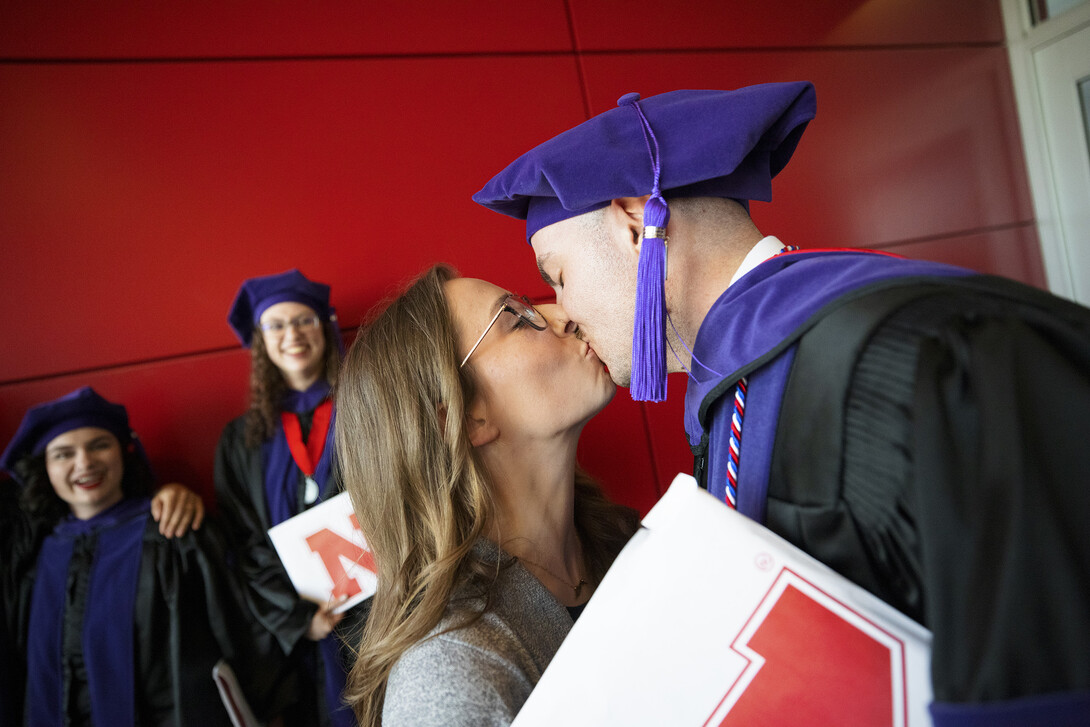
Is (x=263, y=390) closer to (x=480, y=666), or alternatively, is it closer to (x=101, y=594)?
(x=101, y=594)

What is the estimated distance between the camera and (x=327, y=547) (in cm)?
206

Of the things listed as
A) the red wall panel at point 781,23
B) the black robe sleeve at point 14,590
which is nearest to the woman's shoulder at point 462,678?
the black robe sleeve at point 14,590

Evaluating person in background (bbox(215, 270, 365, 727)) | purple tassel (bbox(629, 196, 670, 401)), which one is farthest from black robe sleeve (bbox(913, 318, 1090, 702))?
person in background (bbox(215, 270, 365, 727))

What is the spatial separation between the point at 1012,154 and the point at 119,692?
5151 millimetres

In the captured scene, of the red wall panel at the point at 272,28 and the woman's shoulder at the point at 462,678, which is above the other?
the red wall panel at the point at 272,28

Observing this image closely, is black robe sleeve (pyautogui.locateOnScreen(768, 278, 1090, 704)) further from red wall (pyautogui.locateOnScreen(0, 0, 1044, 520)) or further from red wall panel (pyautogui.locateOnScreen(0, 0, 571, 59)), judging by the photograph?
red wall panel (pyautogui.locateOnScreen(0, 0, 571, 59))

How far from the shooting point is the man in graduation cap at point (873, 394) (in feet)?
1.76

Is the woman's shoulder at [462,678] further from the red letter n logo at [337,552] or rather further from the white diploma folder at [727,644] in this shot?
the red letter n logo at [337,552]

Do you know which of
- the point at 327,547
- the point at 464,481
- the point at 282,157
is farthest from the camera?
the point at 282,157

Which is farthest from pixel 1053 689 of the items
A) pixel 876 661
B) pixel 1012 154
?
pixel 1012 154

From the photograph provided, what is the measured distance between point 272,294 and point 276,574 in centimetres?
100

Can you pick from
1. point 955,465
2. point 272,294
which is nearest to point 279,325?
point 272,294

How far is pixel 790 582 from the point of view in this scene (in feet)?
2.16

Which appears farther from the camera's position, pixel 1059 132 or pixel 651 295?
pixel 1059 132
